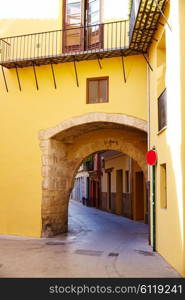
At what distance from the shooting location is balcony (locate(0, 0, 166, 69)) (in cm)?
1055

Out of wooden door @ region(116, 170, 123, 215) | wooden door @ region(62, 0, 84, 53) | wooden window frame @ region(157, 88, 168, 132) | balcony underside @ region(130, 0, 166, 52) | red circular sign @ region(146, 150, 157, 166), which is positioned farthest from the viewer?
wooden door @ region(116, 170, 123, 215)

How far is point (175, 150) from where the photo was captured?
23.5ft

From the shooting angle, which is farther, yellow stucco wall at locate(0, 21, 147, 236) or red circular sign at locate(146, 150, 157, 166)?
yellow stucco wall at locate(0, 21, 147, 236)

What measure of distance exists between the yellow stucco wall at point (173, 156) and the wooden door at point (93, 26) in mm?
2919

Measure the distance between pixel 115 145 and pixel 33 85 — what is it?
336 cm

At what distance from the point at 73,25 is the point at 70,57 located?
1.41 m

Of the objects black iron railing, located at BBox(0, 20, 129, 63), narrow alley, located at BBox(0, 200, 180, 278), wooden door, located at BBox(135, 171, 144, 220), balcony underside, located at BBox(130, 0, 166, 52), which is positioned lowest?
narrow alley, located at BBox(0, 200, 180, 278)

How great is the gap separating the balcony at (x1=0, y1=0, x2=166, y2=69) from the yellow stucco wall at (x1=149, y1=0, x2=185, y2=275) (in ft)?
6.12

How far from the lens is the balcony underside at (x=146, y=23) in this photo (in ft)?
26.0

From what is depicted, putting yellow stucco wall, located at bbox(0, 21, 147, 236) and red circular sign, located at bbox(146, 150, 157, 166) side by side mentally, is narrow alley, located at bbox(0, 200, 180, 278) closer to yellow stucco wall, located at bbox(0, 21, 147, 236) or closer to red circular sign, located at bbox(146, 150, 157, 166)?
yellow stucco wall, located at bbox(0, 21, 147, 236)

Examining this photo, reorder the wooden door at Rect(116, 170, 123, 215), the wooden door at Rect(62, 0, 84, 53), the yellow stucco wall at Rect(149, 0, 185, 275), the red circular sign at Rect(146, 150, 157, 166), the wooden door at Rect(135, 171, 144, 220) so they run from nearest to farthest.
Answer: the yellow stucco wall at Rect(149, 0, 185, 275)
the red circular sign at Rect(146, 150, 157, 166)
the wooden door at Rect(62, 0, 84, 53)
the wooden door at Rect(135, 171, 144, 220)
the wooden door at Rect(116, 170, 123, 215)

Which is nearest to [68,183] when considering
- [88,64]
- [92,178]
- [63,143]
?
[63,143]

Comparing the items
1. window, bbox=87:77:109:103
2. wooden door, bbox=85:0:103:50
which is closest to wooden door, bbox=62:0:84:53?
wooden door, bbox=85:0:103:50

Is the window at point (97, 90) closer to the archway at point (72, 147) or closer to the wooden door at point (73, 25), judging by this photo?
the archway at point (72, 147)
